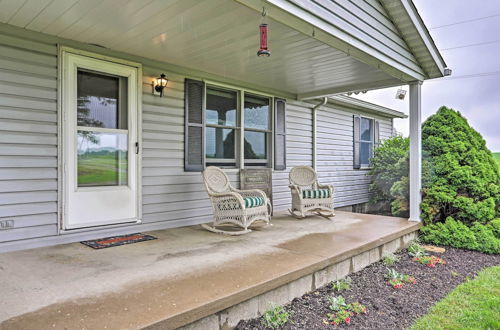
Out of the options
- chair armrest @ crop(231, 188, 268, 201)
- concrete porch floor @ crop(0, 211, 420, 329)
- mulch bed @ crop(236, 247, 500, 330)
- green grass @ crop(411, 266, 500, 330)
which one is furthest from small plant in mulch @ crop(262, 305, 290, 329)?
chair armrest @ crop(231, 188, 268, 201)

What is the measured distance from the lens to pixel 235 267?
9.04 ft

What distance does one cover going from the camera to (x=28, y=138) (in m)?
3.31

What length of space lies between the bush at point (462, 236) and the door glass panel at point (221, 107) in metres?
3.45

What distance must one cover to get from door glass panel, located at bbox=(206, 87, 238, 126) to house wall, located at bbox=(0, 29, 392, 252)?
0.54 meters

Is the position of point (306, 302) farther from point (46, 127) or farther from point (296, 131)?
point (296, 131)

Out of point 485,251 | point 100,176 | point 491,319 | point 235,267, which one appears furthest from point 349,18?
point 485,251

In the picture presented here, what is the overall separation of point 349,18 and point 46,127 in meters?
3.37

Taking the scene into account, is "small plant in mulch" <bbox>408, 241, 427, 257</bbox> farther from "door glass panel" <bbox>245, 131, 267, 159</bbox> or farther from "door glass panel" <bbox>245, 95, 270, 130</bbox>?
"door glass panel" <bbox>245, 95, 270, 130</bbox>

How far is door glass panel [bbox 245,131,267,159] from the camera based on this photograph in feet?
18.6

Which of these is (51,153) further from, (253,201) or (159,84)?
(253,201)

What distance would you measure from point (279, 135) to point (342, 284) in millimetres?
3517

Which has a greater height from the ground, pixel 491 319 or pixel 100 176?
pixel 100 176

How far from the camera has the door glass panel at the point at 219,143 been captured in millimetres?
5051

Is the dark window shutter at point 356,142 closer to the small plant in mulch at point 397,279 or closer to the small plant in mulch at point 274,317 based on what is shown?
the small plant in mulch at point 397,279
